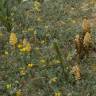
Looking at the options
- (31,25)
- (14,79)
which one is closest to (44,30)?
(31,25)

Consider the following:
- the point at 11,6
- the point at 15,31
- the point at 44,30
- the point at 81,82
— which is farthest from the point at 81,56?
the point at 11,6

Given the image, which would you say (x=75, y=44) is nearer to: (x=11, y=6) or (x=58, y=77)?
(x=58, y=77)

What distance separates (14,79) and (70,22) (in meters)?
1.63

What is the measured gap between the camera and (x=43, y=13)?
6195mm

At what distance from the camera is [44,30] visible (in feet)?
Result: 18.7

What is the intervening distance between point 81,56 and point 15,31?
1.35 metres

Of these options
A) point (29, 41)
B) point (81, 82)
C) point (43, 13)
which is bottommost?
Result: point (81, 82)

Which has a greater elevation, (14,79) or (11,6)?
(11,6)

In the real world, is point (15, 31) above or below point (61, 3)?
below

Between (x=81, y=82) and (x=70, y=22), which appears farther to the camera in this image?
(x=70, y=22)

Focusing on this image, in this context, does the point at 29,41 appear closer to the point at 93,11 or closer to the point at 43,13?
the point at 43,13

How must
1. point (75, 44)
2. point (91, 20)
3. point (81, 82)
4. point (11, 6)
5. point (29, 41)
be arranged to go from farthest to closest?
point (11, 6), point (91, 20), point (29, 41), point (75, 44), point (81, 82)

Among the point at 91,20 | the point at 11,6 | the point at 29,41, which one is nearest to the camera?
the point at 29,41

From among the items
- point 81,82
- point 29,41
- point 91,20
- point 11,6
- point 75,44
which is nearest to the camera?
point 81,82
